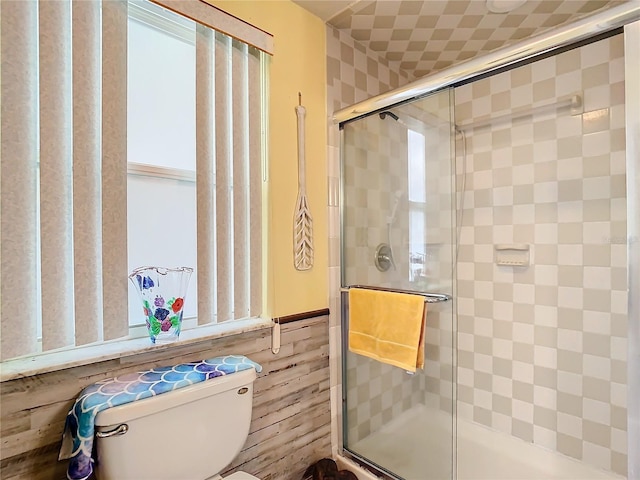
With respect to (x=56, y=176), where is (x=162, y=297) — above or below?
below

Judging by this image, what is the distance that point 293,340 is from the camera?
1.50 meters

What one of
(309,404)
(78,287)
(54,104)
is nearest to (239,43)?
(54,104)

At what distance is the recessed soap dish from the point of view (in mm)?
1805

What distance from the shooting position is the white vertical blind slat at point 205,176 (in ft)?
4.01

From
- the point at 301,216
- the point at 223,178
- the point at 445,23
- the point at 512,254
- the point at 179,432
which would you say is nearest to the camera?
the point at 179,432

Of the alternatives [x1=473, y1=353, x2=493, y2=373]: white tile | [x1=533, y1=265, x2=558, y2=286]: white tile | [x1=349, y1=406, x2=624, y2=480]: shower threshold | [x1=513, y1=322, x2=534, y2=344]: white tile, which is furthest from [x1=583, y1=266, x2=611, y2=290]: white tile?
[x1=349, y1=406, x2=624, y2=480]: shower threshold

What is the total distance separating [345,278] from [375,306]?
Result: 0.24 m

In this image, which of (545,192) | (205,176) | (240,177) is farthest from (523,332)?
(205,176)

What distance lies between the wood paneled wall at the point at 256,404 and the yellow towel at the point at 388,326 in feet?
0.55

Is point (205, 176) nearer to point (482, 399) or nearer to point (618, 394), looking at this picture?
point (482, 399)

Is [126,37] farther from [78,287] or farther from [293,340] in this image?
[293,340]

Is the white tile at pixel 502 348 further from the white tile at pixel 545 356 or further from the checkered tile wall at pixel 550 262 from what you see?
the white tile at pixel 545 356

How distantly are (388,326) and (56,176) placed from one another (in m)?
1.24

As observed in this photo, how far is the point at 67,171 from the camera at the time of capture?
965 millimetres
